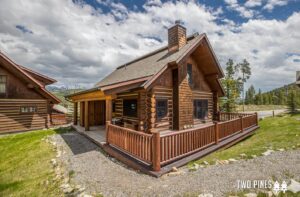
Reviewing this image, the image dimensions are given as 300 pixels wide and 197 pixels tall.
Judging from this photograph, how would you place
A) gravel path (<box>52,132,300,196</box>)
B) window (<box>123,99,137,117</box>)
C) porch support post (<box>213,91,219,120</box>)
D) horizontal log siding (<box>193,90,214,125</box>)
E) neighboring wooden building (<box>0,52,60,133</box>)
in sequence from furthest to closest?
porch support post (<box>213,91,219,120</box>)
neighboring wooden building (<box>0,52,60,133</box>)
horizontal log siding (<box>193,90,214,125</box>)
window (<box>123,99,137,117</box>)
gravel path (<box>52,132,300,196</box>)

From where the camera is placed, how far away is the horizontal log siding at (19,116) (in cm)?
1491

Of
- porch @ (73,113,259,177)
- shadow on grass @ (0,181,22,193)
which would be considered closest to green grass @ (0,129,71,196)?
shadow on grass @ (0,181,22,193)

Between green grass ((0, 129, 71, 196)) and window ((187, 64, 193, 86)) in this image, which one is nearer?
green grass ((0, 129, 71, 196))

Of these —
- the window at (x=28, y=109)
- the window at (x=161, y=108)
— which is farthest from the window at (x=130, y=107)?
the window at (x=28, y=109)

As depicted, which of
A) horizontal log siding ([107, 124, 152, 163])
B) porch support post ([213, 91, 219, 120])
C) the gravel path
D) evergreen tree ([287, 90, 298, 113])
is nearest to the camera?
the gravel path

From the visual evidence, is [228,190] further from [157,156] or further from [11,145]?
[11,145]

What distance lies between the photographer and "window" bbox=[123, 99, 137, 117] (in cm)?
1114

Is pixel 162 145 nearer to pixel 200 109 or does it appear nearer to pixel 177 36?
pixel 200 109

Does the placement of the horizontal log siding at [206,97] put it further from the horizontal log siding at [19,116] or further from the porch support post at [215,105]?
the horizontal log siding at [19,116]

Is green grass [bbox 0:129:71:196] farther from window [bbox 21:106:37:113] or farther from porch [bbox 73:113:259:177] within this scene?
window [bbox 21:106:37:113]

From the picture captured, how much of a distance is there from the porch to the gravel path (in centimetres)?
40

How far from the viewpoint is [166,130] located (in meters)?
10.9

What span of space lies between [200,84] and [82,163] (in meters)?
10.0

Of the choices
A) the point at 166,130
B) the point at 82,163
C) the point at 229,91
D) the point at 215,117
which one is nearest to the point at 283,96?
the point at 229,91
